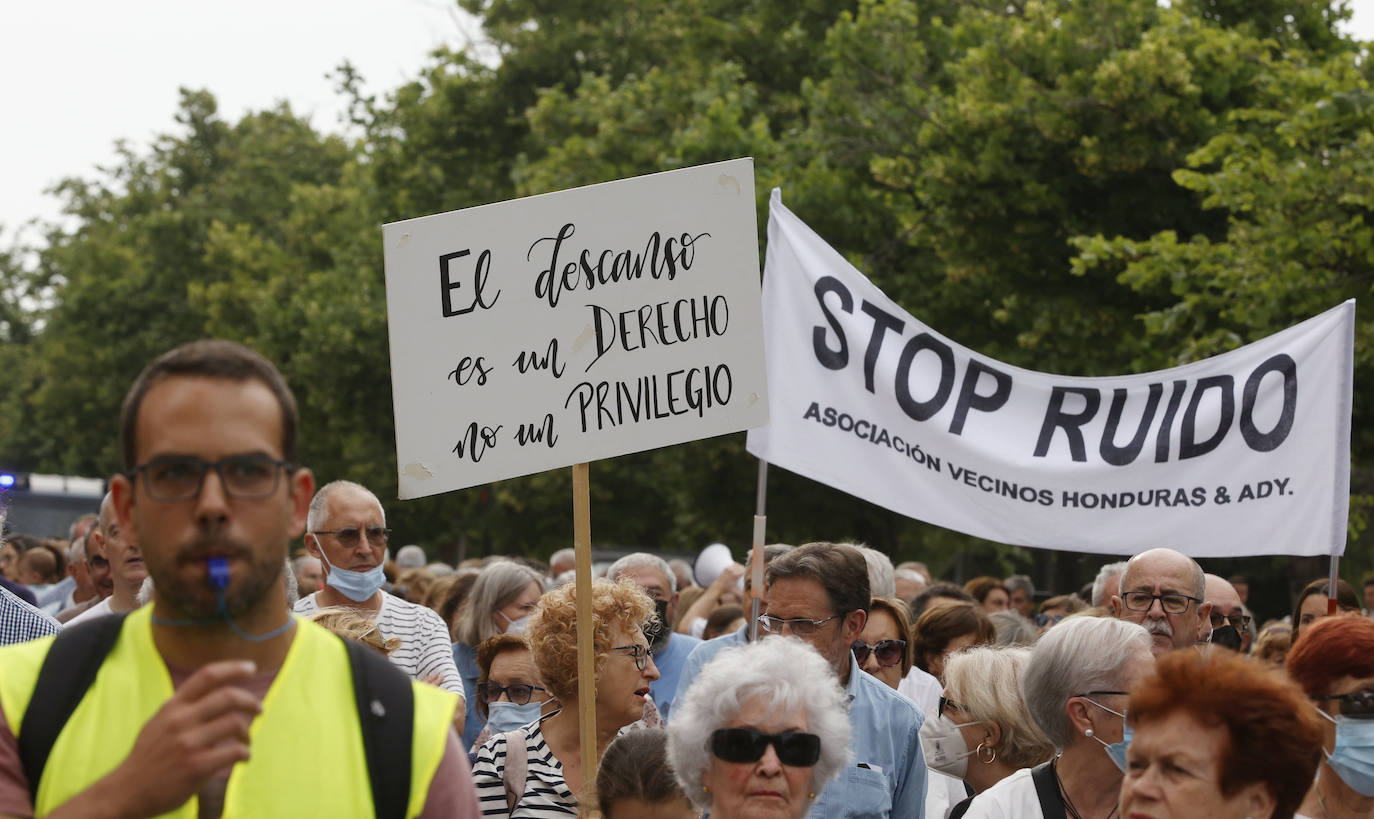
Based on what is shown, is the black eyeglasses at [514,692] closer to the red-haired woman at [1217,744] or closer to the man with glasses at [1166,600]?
the man with glasses at [1166,600]

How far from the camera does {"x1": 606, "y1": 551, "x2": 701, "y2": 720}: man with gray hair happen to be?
7.06 metres

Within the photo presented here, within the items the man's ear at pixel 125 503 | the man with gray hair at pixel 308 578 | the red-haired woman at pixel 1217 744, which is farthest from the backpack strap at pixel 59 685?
the man with gray hair at pixel 308 578

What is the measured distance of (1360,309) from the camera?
40.5 feet

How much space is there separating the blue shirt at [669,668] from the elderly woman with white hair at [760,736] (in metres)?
3.10

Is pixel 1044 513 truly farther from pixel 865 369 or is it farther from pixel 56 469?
pixel 56 469

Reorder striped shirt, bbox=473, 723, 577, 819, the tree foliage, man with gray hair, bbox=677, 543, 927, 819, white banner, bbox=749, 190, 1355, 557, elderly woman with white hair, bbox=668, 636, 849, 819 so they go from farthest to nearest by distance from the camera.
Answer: the tree foliage, white banner, bbox=749, 190, 1355, 557, man with gray hair, bbox=677, 543, 927, 819, striped shirt, bbox=473, 723, 577, 819, elderly woman with white hair, bbox=668, 636, 849, 819

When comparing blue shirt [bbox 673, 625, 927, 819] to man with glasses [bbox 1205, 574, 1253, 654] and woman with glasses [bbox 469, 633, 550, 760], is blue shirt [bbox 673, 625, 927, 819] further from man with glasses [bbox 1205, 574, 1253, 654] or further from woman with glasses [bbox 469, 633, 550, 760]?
man with glasses [bbox 1205, 574, 1253, 654]

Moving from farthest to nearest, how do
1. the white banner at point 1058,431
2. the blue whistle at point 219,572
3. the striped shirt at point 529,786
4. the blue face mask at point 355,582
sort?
the white banner at point 1058,431 < the blue face mask at point 355,582 < the striped shirt at point 529,786 < the blue whistle at point 219,572

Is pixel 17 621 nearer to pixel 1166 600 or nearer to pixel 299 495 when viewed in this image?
pixel 299 495

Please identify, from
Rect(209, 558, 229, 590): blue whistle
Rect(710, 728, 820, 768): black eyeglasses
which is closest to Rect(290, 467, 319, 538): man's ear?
Rect(209, 558, 229, 590): blue whistle

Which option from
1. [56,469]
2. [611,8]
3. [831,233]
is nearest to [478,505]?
[611,8]

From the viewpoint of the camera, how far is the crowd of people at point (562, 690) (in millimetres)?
2307

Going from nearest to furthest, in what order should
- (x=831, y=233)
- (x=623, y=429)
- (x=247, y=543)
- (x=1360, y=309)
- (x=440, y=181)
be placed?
(x=247, y=543) < (x=623, y=429) < (x=1360, y=309) < (x=831, y=233) < (x=440, y=181)

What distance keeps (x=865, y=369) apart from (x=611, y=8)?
23.7 m
